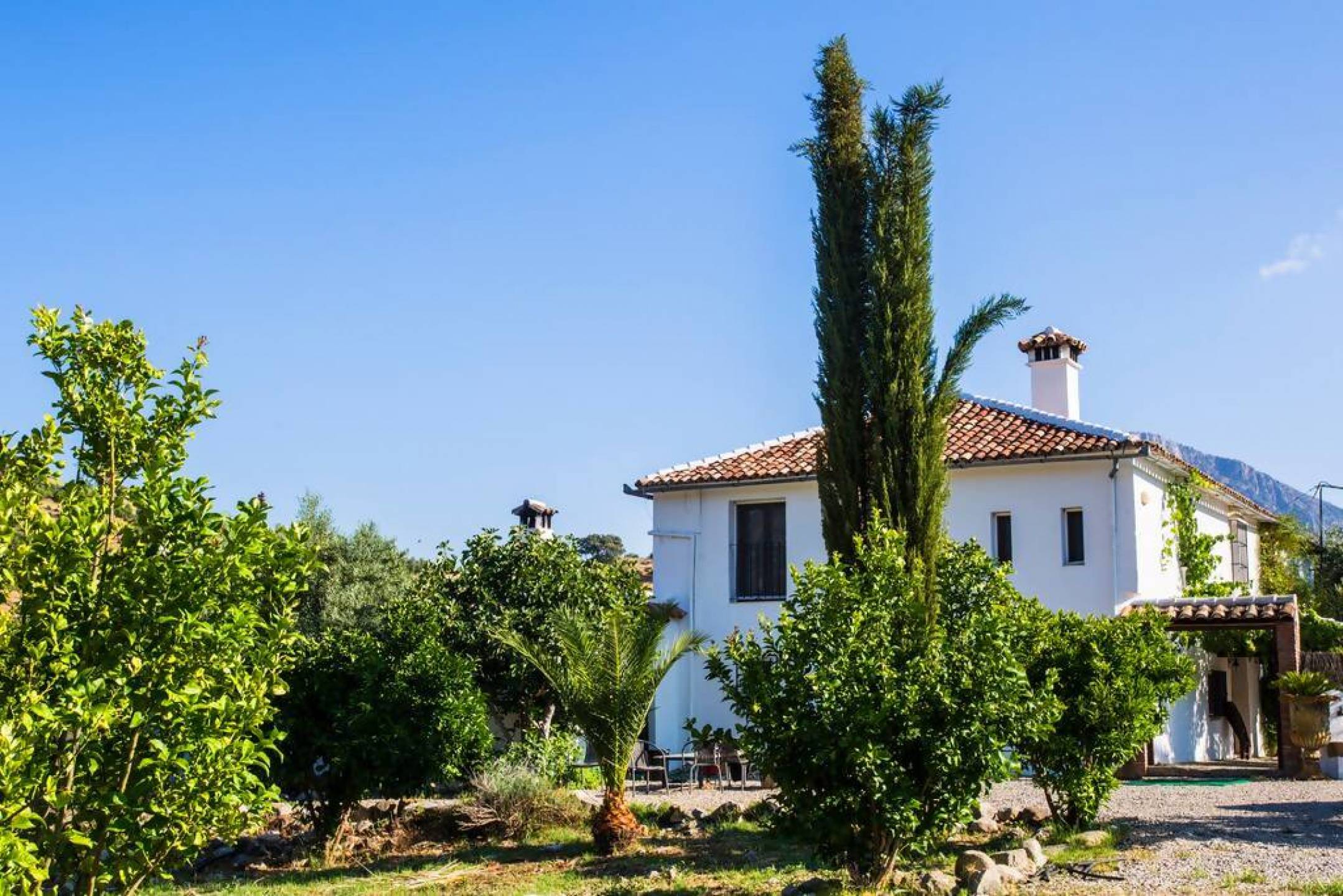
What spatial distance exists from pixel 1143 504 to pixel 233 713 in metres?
19.9

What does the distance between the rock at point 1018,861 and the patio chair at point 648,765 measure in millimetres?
9284

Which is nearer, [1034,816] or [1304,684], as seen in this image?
[1034,816]

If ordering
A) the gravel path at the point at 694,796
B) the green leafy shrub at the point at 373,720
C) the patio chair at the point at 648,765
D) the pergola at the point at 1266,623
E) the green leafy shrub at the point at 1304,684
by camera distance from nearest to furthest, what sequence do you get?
the green leafy shrub at the point at 373,720 → the gravel path at the point at 694,796 → the green leafy shrub at the point at 1304,684 → the pergola at the point at 1266,623 → the patio chair at the point at 648,765

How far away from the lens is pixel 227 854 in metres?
15.9

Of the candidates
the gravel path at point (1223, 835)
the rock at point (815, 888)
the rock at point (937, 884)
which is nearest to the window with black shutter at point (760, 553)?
the gravel path at point (1223, 835)

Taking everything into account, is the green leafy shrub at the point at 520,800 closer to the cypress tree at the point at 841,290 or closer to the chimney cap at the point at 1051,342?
the cypress tree at the point at 841,290

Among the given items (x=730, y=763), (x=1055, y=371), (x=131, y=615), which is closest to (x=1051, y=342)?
(x=1055, y=371)

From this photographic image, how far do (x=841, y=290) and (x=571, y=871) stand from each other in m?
6.74

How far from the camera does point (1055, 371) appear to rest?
26.4 metres

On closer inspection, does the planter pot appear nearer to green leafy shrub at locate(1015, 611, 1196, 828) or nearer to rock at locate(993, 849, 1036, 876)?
green leafy shrub at locate(1015, 611, 1196, 828)

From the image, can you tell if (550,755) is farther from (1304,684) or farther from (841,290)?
(1304,684)

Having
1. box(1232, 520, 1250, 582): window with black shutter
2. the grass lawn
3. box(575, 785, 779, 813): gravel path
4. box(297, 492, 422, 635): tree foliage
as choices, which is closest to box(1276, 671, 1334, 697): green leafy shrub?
box(1232, 520, 1250, 582): window with black shutter

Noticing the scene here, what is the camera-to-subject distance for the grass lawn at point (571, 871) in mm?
11641

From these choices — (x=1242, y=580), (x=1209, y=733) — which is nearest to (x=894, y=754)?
(x=1209, y=733)
